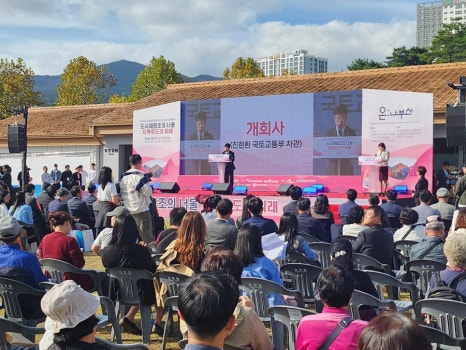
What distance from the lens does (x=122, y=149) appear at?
82.0 feet

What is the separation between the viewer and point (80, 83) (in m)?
49.2

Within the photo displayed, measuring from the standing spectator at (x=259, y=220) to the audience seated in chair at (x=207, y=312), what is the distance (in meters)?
4.24

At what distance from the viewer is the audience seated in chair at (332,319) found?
116 inches

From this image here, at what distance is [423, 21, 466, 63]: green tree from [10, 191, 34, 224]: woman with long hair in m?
32.3

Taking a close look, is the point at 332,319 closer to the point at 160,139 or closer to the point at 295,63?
the point at 160,139

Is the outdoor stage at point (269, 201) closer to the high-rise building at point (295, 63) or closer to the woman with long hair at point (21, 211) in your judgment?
the woman with long hair at point (21, 211)

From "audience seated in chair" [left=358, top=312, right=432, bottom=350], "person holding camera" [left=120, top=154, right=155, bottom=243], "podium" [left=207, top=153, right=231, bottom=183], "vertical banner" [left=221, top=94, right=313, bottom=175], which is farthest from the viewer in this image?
"vertical banner" [left=221, top=94, right=313, bottom=175]

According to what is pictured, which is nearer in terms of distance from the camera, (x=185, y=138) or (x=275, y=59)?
(x=185, y=138)

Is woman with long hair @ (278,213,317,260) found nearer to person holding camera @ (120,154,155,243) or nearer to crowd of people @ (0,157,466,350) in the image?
crowd of people @ (0,157,466,350)

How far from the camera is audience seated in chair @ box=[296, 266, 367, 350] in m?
2.95

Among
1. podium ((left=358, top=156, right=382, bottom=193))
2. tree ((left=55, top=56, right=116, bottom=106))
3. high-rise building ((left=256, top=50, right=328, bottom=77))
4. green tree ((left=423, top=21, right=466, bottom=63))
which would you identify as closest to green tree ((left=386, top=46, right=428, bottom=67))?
green tree ((left=423, top=21, right=466, bottom=63))

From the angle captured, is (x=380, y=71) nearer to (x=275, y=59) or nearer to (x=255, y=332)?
(x=255, y=332)

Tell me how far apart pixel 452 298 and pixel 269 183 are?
15.0 meters

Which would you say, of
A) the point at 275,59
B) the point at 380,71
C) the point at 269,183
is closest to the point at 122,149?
the point at 269,183
